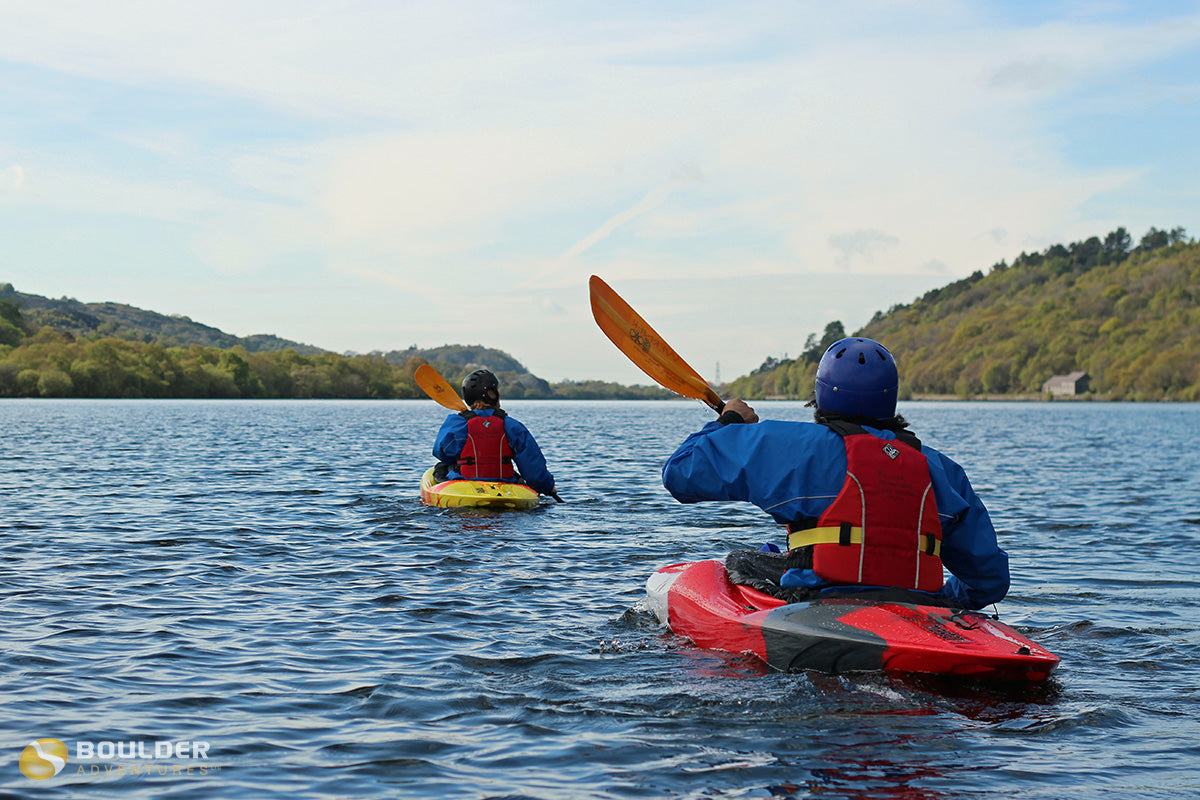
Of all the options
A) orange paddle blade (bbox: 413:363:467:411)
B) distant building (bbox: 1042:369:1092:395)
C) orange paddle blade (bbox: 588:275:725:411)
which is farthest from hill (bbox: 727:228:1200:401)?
orange paddle blade (bbox: 588:275:725:411)

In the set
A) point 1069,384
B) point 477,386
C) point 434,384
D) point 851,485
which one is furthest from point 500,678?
point 1069,384

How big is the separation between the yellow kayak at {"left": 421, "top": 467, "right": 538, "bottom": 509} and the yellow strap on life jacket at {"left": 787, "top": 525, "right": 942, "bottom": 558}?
788cm

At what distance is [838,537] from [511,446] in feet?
26.6

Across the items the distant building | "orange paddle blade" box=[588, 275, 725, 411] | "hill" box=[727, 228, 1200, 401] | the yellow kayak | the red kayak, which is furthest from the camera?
the distant building

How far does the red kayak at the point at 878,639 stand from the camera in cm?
525

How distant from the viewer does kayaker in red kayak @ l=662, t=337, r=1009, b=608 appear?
18.1 feet

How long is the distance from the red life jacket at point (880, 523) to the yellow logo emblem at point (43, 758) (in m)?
3.86

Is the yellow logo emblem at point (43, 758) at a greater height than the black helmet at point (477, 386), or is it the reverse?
the black helmet at point (477, 386)

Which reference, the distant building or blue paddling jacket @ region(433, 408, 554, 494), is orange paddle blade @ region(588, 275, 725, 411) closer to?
blue paddling jacket @ region(433, 408, 554, 494)

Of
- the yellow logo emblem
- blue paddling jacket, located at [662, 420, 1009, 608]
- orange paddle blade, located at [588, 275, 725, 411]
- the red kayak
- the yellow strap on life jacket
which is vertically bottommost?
the yellow logo emblem

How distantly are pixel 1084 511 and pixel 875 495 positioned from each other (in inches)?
480

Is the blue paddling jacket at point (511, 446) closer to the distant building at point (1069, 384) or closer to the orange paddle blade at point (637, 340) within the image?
the orange paddle blade at point (637, 340)

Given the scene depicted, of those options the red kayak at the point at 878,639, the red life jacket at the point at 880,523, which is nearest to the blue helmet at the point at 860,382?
the red life jacket at the point at 880,523

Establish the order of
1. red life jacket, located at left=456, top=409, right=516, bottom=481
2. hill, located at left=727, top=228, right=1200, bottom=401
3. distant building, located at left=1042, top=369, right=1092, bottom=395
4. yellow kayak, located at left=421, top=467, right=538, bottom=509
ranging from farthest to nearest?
distant building, located at left=1042, top=369, right=1092, bottom=395
hill, located at left=727, top=228, right=1200, bottom=401
yellow kayak, located at left=421, top=467, right=538, bottom=509
red life jacket, located at left=456, top=409, right=516, bottom=481
